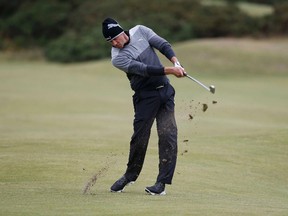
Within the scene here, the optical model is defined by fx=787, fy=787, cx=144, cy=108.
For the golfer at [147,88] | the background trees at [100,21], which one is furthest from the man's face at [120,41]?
the background trees at [100,21]

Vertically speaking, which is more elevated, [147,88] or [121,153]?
[147,88]

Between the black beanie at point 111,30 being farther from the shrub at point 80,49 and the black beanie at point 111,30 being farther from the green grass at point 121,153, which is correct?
the shrub at point 80,49

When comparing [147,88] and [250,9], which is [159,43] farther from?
[250,9]

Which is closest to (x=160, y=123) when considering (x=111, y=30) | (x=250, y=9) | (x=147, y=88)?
(x=147, y=88)

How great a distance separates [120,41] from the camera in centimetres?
1084

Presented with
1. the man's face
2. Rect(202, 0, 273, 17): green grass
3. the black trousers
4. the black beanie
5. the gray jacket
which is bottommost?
Rect(202, 0, 273, 17): green grass

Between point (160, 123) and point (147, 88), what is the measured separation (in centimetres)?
54

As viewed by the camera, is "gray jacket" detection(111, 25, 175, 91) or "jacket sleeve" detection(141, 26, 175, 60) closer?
"gray jacket" detection(111, 25, 175, 91)

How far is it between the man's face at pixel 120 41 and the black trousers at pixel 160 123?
29.6 inches

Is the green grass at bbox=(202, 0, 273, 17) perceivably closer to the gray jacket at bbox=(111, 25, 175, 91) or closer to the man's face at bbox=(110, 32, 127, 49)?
the gray jacket at bbox=(111, 25, 175, 91)

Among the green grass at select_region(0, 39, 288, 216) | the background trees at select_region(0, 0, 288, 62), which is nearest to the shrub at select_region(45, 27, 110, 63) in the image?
the background trees at select_region(0, 0, 288, 62)

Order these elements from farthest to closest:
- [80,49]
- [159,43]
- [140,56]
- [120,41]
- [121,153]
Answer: [80,49] < [121,153] < [159,43] < [140,56] < [120,41]

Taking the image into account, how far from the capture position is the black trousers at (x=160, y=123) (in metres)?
11.1

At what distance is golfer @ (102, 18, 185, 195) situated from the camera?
10844 mm
